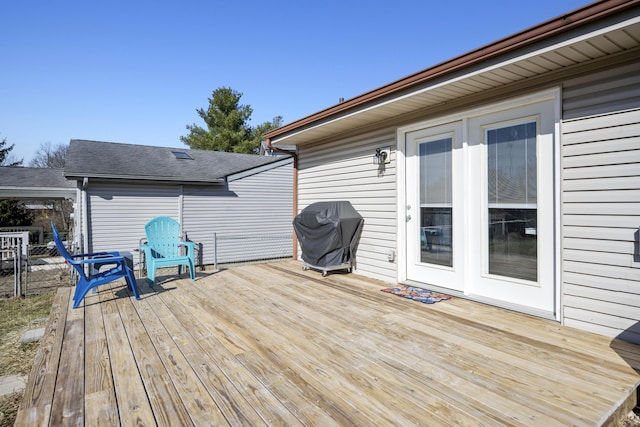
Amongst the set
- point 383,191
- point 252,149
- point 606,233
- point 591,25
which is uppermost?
point 252,149

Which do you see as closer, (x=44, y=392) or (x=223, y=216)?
(x=44, y=392)

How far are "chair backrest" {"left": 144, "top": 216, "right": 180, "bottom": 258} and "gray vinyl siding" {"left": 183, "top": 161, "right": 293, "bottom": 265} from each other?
269cm

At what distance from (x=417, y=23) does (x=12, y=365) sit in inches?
349

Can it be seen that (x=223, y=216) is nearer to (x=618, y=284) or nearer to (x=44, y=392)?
(x=44, y=392)

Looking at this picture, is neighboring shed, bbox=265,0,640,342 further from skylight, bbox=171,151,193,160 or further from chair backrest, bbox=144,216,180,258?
skylight, bbox=171,151,193,160

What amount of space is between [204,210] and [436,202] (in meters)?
6.15

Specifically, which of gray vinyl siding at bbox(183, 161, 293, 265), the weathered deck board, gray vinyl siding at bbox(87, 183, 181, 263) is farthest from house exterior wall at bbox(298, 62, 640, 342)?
gray vinyl siding at bbox(87, 183, 181, 263)

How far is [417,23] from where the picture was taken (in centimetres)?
774

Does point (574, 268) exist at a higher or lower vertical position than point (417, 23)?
lower

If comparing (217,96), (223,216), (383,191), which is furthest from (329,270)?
(217,96)

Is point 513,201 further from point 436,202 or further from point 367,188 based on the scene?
point 367,188

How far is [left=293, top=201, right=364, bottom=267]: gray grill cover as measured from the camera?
473 cm

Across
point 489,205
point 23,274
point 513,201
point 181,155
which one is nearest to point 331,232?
point 489,205

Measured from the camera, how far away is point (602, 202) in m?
2.61
